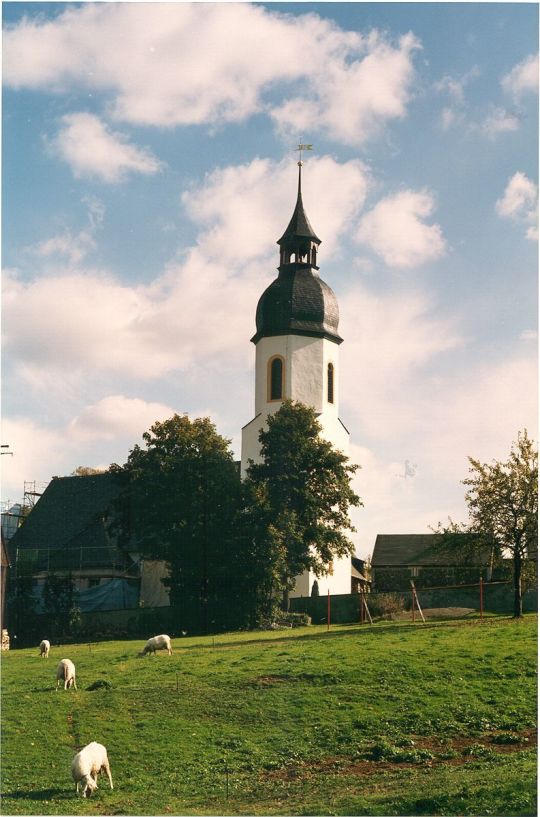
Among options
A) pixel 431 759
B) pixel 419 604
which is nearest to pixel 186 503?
pixel 419 604

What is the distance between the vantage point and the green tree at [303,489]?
45.0 m

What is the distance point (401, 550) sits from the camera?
71.3 metres

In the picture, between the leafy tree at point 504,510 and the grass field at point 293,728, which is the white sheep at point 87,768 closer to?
the grass field at point 293,728

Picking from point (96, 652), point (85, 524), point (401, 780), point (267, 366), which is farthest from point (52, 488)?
point (401, 780)

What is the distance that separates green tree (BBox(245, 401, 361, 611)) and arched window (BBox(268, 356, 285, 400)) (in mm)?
12158

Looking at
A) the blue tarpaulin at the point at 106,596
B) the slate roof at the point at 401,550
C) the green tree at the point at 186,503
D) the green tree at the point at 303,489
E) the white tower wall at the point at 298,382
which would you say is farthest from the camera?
the slate roof at the point at 401,550

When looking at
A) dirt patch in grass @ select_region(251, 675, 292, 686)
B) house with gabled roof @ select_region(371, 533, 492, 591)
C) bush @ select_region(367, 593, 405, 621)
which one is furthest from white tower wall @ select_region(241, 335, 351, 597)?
dirt patch in grass @ select_region(251, 675, 292, 686)

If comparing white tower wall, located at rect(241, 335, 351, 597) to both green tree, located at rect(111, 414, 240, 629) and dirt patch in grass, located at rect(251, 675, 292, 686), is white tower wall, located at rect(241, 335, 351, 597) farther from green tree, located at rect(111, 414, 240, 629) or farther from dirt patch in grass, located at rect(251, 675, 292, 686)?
dirt patch in grass, located at rect(251, 675, 292, 686)

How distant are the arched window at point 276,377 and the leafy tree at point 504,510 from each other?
2483 cm

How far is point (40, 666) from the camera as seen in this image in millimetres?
31547

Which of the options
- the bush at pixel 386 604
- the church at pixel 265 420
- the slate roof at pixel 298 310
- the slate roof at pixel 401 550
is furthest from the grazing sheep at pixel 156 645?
the slate roof at pixel 401 550

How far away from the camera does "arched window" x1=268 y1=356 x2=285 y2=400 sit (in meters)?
61.5

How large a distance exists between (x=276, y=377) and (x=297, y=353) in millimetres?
1891

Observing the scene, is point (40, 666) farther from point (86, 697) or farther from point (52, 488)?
point (52, 488)
